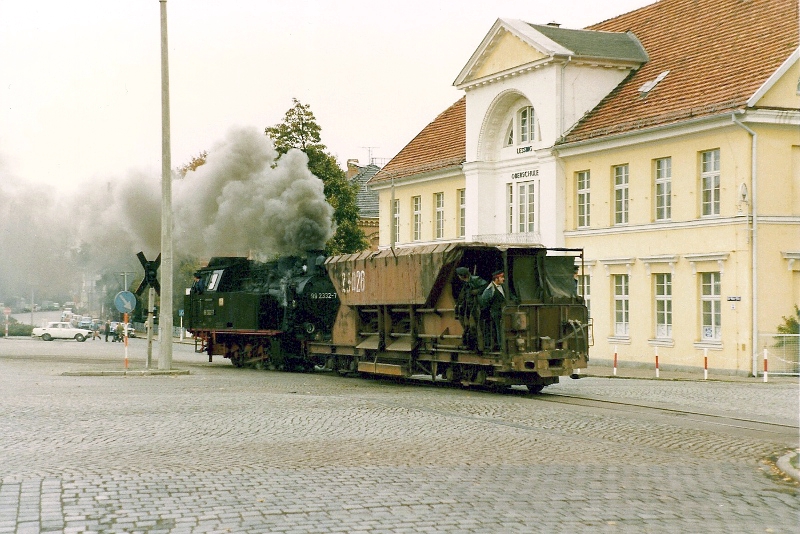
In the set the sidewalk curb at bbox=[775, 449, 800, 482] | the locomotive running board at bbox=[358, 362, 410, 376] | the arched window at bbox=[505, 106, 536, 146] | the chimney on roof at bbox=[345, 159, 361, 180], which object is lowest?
the sidewalk curb at bbox=[775, 449, 800, 482]

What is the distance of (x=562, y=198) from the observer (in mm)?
36062

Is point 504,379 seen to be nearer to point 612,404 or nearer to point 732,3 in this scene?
point 612,404

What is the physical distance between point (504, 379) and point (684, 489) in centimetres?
1070

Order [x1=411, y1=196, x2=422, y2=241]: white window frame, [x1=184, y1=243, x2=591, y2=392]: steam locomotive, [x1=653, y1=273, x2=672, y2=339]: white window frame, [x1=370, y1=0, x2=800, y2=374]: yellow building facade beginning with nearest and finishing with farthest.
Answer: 1. [x1=184, y1=243, x2=591, y2=392]: steam locomotive
2. [x1=370, y1=0, x2=800, y2=374]: yellow building facade
3. [x1=653, y1=273, x2=672, y2=339]: white window frame
4. [x1=411, y1=196, x2=422, y2=241]: white window frame

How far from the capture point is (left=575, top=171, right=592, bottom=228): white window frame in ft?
115

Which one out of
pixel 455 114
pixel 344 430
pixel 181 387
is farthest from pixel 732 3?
pixel 344 430

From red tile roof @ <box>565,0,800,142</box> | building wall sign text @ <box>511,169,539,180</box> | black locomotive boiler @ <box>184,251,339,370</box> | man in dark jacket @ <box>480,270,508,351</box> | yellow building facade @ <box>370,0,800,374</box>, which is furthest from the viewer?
building wall sign text @ <box>511,169,539,180</box>

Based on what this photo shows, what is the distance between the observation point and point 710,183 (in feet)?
98.2

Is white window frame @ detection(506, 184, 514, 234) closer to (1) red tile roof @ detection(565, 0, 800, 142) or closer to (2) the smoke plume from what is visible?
(1) red tile roof @ detection(565, 0, 800, 142)

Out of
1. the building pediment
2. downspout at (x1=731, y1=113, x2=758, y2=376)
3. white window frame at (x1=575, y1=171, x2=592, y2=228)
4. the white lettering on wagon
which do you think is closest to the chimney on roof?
the building pediment

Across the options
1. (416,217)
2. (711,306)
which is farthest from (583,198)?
(416,217)

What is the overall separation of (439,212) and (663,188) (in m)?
13.9

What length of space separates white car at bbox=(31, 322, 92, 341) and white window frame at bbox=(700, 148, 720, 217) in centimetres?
5028

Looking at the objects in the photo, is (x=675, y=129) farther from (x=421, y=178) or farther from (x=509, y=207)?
(x=421, y=178)
